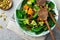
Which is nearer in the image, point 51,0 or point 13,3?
point 51,0

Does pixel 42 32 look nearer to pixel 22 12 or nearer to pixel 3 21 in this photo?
pixel 22 12

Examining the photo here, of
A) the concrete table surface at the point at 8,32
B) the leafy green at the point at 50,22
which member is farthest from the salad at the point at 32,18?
the concrete table surface at the point at 8,32

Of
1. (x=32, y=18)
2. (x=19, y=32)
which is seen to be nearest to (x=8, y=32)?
(x=19, y=32)

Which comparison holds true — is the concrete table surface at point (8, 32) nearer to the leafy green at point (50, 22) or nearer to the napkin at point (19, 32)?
the napkin at point (19, 32)

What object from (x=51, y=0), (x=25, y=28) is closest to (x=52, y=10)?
(x=51, y=0)

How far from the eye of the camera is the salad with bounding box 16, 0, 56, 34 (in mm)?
1042

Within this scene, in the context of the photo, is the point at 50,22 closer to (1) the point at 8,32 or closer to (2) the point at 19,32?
(2) the point at 19,32

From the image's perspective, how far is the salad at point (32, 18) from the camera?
104 centimetres

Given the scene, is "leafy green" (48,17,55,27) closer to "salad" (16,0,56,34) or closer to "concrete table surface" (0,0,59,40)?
"salad" (16,0,56,34)

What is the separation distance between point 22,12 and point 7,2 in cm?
21

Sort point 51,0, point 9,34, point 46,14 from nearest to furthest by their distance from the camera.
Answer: point 46,14 < point 51,0 < point 9,34

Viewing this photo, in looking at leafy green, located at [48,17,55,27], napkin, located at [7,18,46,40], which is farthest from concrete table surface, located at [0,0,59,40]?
leafy green, located at [48,17,55,27]

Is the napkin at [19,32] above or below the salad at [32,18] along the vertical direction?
below

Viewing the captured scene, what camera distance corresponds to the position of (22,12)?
42.4 inches
